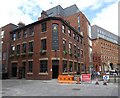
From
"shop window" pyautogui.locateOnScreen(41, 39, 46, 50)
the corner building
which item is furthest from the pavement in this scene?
"shop window" pyautogui.locateOnScreen(41, 39, 46, 50)

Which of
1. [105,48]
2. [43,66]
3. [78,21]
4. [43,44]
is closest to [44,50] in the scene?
[43,44]

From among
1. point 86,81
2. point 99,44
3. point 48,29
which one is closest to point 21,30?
point 48,29

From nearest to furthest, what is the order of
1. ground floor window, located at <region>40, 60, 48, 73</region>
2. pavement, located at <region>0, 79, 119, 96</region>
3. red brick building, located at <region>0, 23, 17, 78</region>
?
pavement, located at <region>0, 79, 119, 96</region>, ground floor window, located at <region>40, 60, 48, 73</region>, red brick building, located at <region>0, 23, 17, 78</region>

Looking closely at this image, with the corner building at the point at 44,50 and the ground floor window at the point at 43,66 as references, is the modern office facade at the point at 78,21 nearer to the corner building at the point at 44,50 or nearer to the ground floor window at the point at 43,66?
the corner building at the point at 44,50

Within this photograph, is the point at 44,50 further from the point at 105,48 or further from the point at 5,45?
the point at 105,48

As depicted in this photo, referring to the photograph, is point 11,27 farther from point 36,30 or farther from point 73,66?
point 73,66

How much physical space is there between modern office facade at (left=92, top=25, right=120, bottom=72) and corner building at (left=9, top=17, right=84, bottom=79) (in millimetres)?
34644

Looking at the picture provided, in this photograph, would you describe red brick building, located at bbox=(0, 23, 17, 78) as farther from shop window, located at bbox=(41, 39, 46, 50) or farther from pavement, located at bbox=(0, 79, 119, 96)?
pavement, located at bbox=(0, 79, 119, 96)

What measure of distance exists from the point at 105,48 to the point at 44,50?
50.8 m

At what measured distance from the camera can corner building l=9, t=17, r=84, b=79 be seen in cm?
3041

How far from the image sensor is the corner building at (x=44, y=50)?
30.4 metres

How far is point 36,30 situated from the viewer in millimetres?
33469

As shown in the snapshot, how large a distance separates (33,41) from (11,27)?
35.8ft

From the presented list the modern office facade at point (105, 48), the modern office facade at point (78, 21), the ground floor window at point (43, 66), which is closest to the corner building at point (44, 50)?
the ground floor window at point (43, 66)
